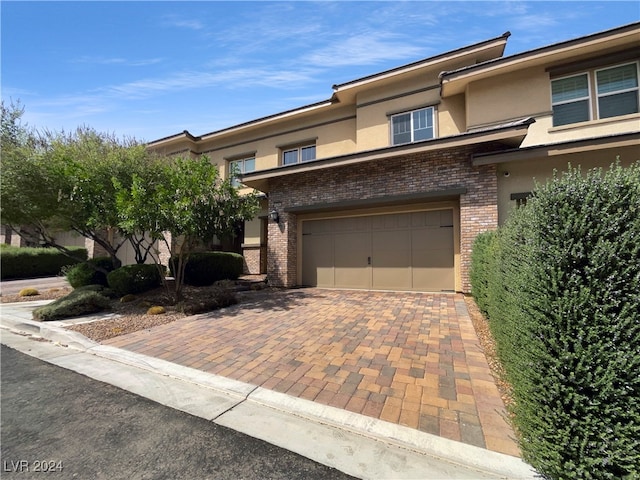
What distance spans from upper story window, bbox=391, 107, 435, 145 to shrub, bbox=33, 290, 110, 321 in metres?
11.7

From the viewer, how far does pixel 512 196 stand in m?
8.20

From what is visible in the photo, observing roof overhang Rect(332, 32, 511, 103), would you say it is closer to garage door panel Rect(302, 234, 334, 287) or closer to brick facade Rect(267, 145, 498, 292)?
brick facade Rect(267, 145, 498, 292)

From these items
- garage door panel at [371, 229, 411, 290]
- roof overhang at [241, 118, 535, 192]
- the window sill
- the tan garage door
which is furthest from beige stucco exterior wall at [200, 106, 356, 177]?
the window sill

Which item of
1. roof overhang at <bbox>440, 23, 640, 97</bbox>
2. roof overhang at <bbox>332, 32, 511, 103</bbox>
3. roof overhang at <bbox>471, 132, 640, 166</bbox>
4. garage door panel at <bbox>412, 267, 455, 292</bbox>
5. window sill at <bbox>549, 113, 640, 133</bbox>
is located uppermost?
roof overhang at <bbox>332, 32, 511, 103</bbox>

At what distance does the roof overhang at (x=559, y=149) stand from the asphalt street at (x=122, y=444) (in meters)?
8.57

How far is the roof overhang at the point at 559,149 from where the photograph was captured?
6.95 metres

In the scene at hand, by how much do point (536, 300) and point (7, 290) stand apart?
1866 centimetres

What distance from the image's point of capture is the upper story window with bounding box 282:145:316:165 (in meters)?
14.1

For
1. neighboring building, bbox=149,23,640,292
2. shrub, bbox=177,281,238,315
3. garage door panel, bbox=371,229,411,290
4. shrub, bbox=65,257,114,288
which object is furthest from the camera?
shrub, bbox=65,257,114,288

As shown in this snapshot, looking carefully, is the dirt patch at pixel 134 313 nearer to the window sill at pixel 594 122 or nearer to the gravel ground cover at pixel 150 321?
the gravel ground cover at pixel 150 321

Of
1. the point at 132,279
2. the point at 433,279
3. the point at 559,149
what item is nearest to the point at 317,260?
the point at 433,279

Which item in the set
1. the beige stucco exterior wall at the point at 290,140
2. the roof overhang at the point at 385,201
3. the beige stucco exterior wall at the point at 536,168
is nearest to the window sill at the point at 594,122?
the beige stucco exterior wall at the point at 536,168

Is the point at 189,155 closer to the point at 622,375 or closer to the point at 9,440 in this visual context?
the point at 9,440

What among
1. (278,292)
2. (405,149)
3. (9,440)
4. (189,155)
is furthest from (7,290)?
(405,149)
